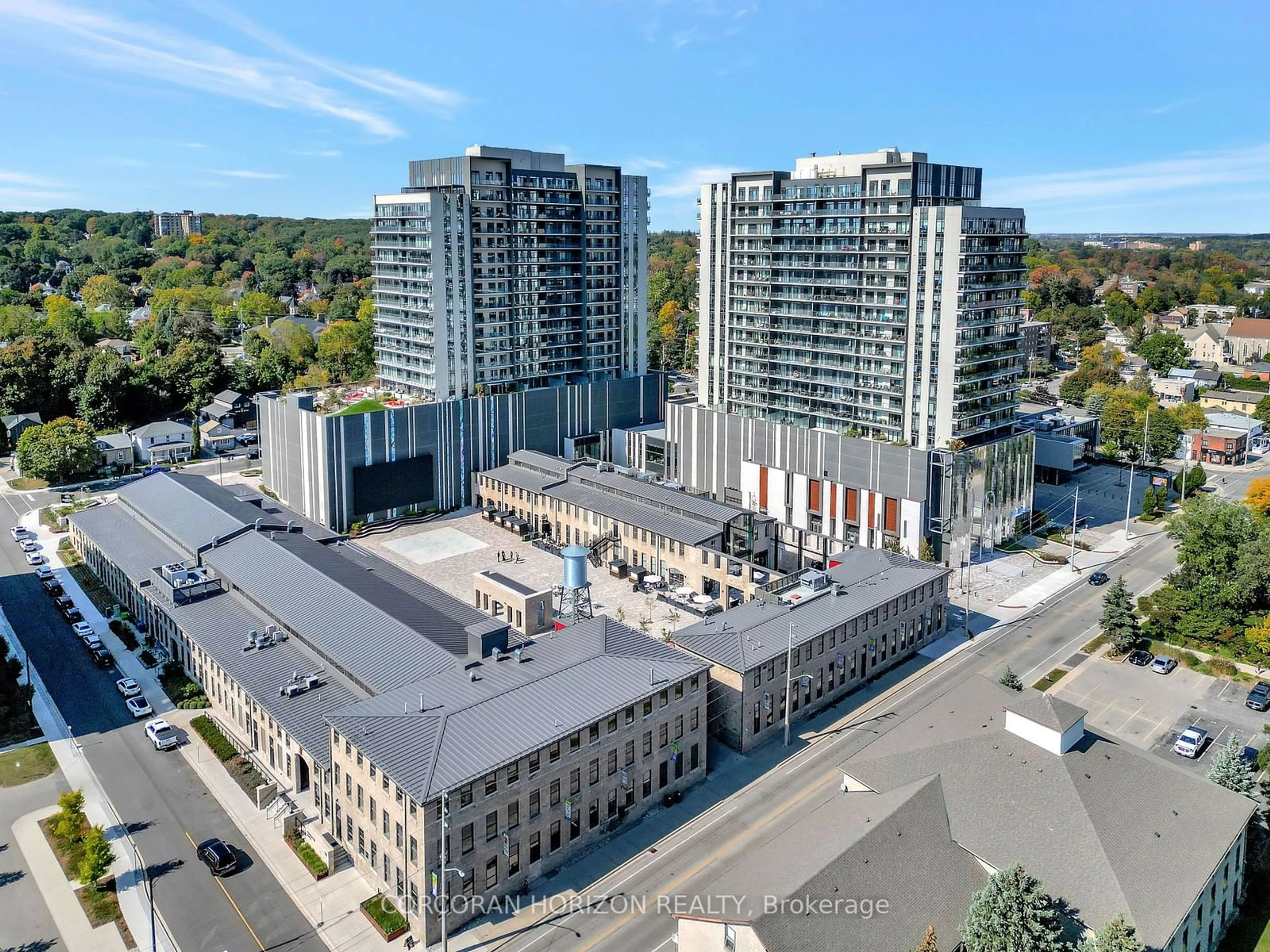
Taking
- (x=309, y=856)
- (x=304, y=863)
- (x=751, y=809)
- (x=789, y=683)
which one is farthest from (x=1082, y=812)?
(x=304, y=863)

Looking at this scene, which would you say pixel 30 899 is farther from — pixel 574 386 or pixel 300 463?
pixel 574 386

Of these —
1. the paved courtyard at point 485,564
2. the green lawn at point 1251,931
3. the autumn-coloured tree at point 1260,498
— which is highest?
the autumn-coloured tree at point 1260,498

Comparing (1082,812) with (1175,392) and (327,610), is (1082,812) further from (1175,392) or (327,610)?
(1175,392)

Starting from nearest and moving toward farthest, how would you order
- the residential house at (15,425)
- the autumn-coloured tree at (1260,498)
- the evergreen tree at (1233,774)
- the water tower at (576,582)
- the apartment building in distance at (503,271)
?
the evergreen tree at (1233,774)
the water tower at (576,582)
the autumn-coloured tree at (1260,498)
the apartment building in distance at (503,271)
the residential house at (15,425)

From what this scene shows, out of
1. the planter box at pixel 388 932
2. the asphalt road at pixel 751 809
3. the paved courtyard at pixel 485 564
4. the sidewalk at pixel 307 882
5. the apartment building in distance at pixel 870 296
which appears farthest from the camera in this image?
the apartment building in distance at pixel 870 296

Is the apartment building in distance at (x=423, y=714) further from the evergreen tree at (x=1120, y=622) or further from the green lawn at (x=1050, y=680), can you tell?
the evergreen tree at (x=1120, y=622)

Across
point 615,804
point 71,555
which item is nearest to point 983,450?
point 615,804

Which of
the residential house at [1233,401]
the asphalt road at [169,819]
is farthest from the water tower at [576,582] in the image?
the residential house at [1233,401]
